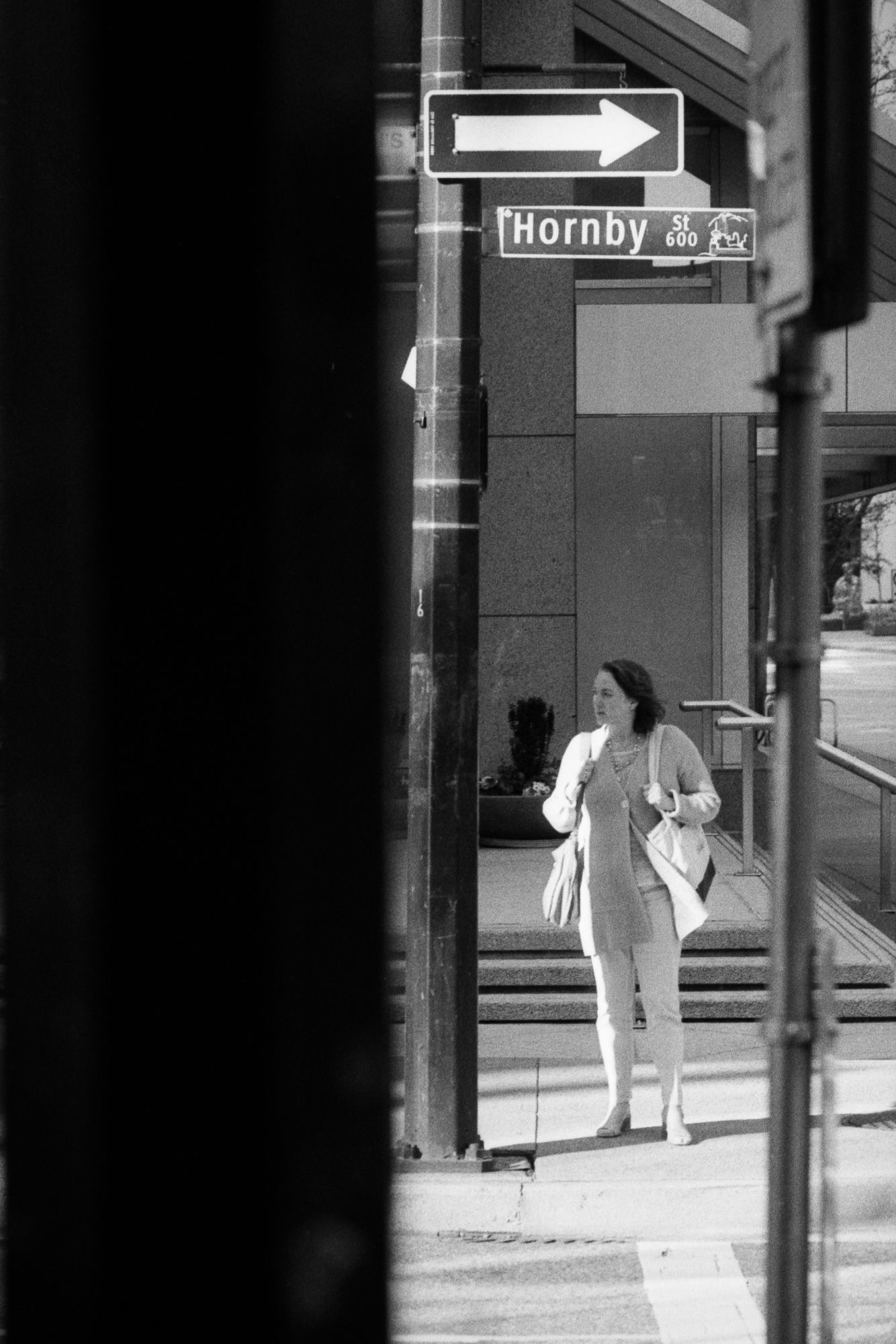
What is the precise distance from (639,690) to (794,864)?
4.56m

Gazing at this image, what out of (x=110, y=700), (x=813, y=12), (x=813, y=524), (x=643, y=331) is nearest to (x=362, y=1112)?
(x=110, y=700)

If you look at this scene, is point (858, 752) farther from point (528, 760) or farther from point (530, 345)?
point (528, 760)

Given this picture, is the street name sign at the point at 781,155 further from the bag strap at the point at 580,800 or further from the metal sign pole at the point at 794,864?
the bag strap at the point at 580,800

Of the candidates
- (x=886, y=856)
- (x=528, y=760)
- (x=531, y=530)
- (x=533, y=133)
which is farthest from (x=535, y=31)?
(x=533, y=133)

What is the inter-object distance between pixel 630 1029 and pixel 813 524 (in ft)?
15.1

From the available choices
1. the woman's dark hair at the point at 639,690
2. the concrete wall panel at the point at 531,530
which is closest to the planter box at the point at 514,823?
the concrete wall panel at the point at 531,530

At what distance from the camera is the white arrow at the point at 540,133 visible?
21.1ft

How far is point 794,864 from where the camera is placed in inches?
102

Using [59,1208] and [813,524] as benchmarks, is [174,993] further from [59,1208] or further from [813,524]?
[813,524]

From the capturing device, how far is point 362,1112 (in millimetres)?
2842

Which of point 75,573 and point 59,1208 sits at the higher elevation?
point 75,573

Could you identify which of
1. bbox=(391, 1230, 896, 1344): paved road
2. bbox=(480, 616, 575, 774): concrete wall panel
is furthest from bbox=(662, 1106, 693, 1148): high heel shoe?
bbox=(480, 616, 575, 774): concrete wall panel

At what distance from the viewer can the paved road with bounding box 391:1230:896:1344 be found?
5.07 metres

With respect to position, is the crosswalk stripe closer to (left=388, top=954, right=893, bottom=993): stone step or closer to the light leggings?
the light leggings
